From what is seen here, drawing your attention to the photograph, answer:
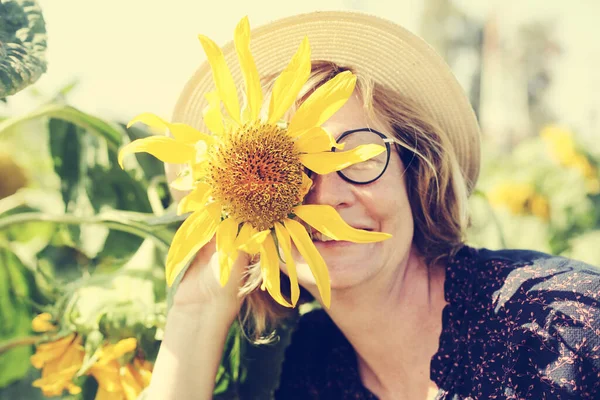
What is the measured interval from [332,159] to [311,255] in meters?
0.12

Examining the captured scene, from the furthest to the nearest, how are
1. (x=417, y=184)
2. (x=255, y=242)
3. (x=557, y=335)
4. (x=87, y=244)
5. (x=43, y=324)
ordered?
(x=87, y=244) → (x=417, y=184) → (x=43, y=324) → (x=557, y=335) → (x=255, y=242)

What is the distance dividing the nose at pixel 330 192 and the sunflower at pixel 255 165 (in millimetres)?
107

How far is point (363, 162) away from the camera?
937mm

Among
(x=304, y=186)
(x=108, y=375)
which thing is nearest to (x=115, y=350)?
(x=108, y=375)

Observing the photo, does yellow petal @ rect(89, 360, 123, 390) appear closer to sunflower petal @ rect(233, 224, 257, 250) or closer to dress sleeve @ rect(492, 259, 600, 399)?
sunflower petal @ rect(233, 224, 257, 250)

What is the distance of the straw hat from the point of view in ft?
3.14

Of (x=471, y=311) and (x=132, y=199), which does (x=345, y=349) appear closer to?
(x=471, y=311)

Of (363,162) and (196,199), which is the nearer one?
(196,199)

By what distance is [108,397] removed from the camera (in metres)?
0.94

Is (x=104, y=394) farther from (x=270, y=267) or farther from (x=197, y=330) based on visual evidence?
(x=270, y=267)

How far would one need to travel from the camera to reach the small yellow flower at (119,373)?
0.91 meters

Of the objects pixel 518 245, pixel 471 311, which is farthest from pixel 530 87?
pixel 471 311

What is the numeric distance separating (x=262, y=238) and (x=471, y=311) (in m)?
0.43

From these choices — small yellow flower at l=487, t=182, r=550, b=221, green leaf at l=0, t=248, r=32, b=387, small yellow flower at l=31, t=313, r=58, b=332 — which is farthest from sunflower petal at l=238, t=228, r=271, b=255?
small yellow flower at l=487, t=182, r=550, b=221
